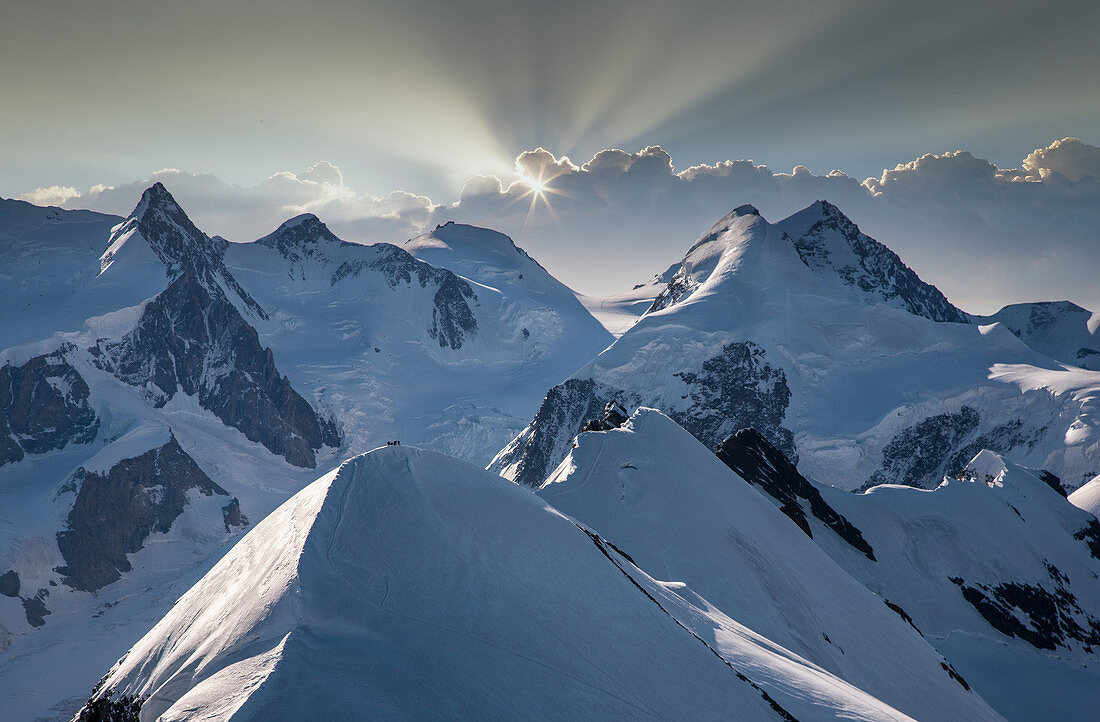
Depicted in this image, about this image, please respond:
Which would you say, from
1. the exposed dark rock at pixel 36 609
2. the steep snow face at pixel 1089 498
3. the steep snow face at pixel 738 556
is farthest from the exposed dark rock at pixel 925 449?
the exposed dark rock at pixel 36 609

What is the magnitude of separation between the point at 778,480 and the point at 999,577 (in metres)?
28.0

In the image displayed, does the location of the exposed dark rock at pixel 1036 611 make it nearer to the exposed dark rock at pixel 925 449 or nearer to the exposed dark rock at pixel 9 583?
the exposed dark rock at pixel 925 449

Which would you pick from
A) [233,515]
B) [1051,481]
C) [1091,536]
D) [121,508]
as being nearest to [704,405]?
[1051,481]

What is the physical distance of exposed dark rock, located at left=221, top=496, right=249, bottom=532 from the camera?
160 m

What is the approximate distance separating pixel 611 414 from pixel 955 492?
1852 inches

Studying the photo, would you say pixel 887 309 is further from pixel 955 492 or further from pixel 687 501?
pixel 687 501

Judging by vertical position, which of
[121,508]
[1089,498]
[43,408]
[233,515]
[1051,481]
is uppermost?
[1051,481]

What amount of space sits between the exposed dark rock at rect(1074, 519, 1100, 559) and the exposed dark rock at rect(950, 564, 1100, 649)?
25.3ft

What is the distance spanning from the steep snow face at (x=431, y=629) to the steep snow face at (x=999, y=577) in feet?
156

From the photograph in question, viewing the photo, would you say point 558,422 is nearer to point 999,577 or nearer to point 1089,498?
point 999,577

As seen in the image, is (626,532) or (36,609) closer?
(626,532)

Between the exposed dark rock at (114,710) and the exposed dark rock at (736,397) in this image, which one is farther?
the exposed dark rock at (736,397)

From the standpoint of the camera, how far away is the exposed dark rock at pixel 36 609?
11975cm

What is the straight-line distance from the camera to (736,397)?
12788 cm
